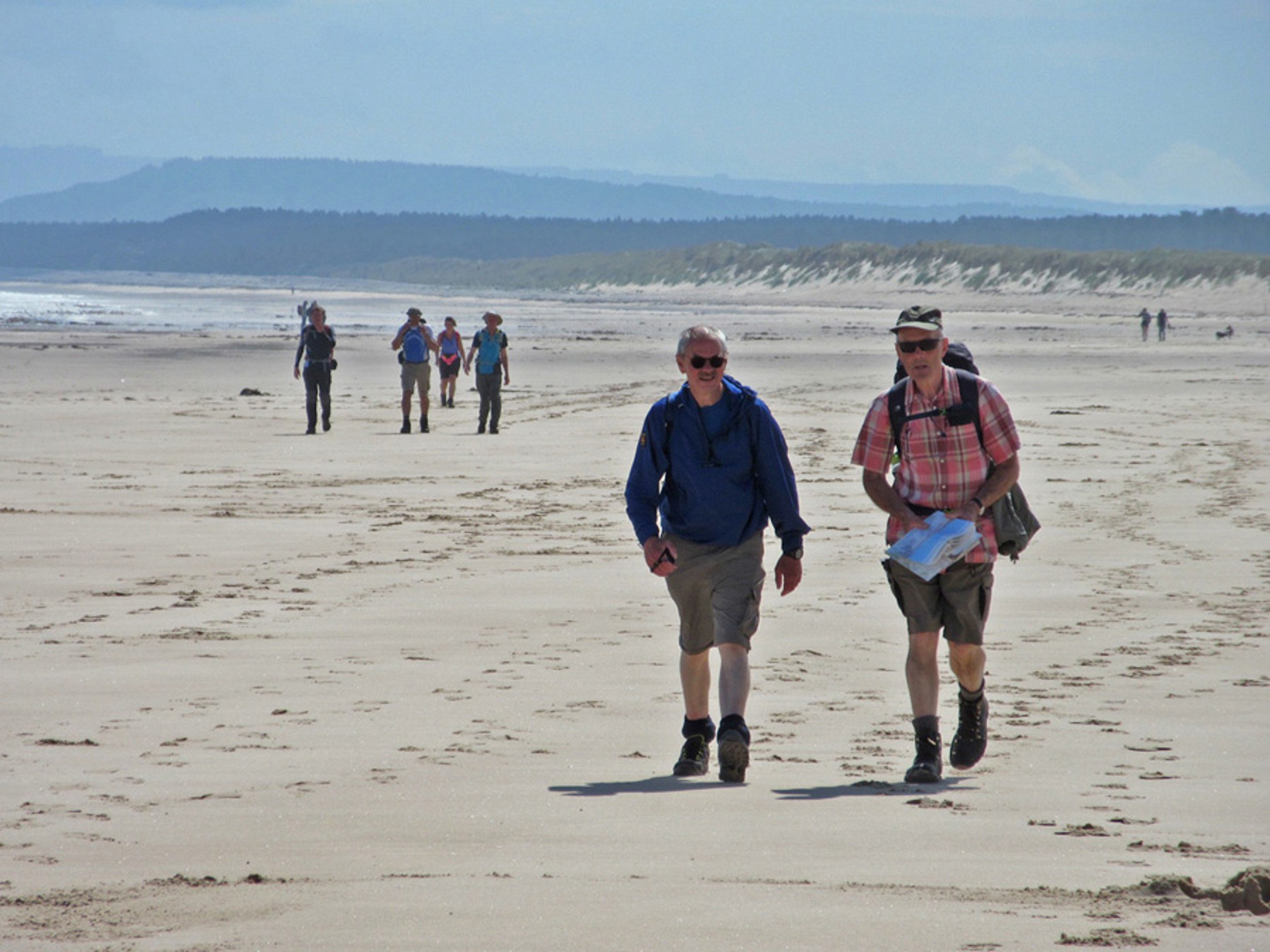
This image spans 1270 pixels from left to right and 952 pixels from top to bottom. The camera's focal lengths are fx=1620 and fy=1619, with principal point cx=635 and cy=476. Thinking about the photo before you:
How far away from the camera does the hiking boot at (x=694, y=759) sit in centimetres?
534

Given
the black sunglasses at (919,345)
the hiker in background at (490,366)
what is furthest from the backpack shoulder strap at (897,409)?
the hiker in background at (490,366)

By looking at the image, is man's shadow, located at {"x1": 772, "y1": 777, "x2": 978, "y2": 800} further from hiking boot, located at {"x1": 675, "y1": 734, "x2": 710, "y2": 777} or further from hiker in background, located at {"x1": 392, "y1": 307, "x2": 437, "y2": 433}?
hiker in background, located at {"x1": 392, "y1": 307, "x2": 437, "y2": 433}

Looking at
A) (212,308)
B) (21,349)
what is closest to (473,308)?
(212,308)

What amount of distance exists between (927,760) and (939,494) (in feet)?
2.85

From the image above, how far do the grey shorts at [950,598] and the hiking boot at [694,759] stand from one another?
80cm

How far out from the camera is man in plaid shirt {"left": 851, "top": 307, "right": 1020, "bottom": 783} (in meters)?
5.26

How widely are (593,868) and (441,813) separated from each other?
0.72 m

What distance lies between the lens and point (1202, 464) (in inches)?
603

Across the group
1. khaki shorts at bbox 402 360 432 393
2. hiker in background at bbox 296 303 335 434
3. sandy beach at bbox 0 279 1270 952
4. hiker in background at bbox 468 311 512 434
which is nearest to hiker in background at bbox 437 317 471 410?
khaki shorts at bbox 402 360 432 393

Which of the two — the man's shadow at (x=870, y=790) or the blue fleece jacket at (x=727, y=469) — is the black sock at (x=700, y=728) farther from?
the blue fleece jacket at (x=727, y=469)

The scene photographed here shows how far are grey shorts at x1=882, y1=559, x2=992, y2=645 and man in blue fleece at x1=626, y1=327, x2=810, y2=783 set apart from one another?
37 centimetres

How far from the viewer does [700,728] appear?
5516 millimetres

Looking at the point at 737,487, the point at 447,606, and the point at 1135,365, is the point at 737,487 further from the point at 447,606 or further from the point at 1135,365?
the point at 1135,365

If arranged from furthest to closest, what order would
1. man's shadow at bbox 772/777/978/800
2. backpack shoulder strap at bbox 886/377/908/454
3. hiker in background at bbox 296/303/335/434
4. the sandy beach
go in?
1. hiker in background at bbox 296/303/335/434
2. backpack shoulder strap at bbox 886/377/908/454
3. man's shadow at bbox 772/777/978/800
4. the sandy beach
